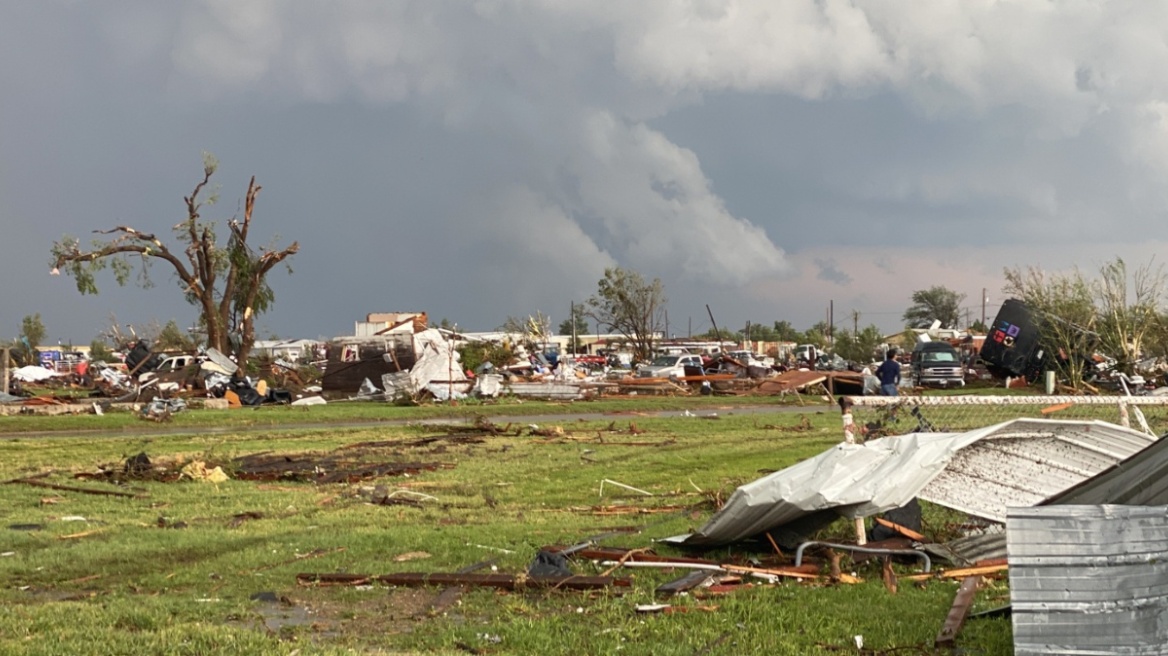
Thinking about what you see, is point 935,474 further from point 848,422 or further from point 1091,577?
point 1091,577

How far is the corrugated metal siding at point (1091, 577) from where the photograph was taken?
4.88 m

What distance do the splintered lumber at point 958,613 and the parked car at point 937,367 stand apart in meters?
39.9

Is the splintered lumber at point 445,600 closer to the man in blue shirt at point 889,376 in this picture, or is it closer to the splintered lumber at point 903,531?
the splintered lumber at point 903,531

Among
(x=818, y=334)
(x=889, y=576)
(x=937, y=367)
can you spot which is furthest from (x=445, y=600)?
(x=818, y=334)

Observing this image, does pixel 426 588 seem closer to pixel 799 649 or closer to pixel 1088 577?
pixel 799 649

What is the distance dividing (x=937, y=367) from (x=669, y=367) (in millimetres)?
12034

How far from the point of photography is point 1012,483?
29.5 ft

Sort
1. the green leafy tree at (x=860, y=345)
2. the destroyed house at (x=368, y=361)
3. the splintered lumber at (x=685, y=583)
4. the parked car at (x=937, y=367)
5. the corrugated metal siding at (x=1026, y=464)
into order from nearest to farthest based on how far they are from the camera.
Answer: the splintered lumber at (x=685, y=583)
the corrugated metal siding at (x=1026, y=464)
the destroyed house at (x=368, y=361)
the parked car at (x=937, y=367)
the green leafy tree at (x=860, y=345)

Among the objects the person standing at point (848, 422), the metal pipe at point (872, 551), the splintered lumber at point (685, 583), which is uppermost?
the person standing at point (848, 422)

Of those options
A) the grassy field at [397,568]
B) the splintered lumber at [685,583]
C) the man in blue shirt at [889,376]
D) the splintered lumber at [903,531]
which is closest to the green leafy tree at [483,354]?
the man in blue shirt at [889,376]

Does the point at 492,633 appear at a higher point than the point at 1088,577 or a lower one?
lower

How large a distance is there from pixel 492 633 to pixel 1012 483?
471 cm

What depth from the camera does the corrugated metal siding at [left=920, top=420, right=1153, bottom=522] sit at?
8805mm

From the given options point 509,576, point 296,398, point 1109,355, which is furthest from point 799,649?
point 1109,355
